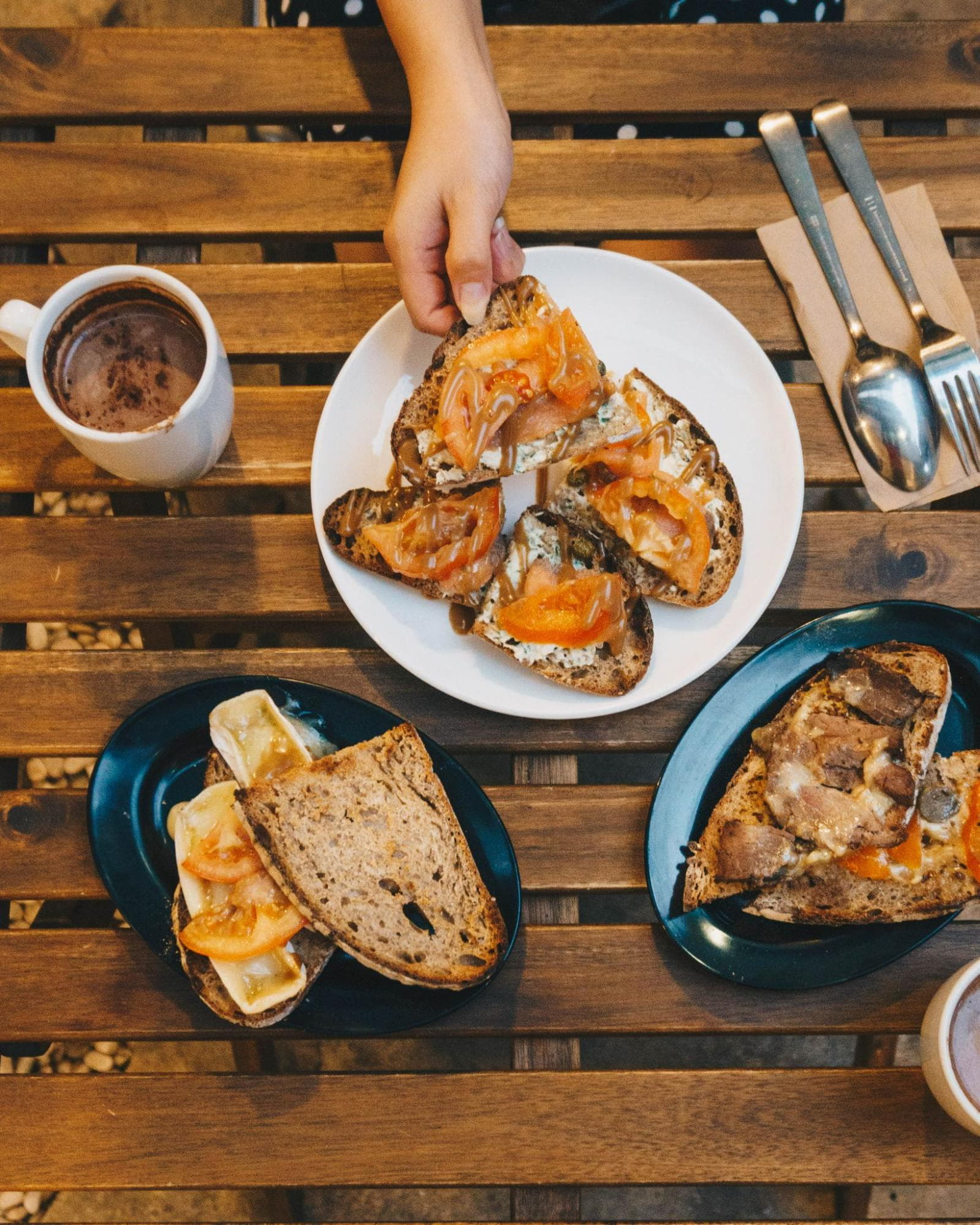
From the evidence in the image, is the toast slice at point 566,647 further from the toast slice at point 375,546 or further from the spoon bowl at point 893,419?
the spoon bowl at point 893,419

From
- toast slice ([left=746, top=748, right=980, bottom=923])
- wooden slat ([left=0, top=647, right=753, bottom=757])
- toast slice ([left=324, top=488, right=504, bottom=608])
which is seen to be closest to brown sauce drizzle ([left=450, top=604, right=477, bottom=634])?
toast slice ([left=324, top=488, right=504, bottom=608])

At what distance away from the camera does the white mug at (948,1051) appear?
62.5 inches

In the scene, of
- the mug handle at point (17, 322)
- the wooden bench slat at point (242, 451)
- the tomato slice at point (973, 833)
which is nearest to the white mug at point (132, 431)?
the mug handle at point (17, 322)

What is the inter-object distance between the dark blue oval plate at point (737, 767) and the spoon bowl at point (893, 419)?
0.93 feet

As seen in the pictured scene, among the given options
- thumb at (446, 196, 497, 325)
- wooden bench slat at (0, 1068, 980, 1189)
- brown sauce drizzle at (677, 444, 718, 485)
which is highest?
thumb at (446, 196, 497, 325)

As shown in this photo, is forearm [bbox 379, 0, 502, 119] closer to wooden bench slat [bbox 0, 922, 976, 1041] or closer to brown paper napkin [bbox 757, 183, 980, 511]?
brown paper napkin [bbox 757, 183, 980, 511]

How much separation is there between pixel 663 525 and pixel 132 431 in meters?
0.95

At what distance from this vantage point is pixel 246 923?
1.61 metres

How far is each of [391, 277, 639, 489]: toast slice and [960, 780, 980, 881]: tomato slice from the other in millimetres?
927

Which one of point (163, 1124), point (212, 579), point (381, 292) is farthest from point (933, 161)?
point (163, 1124)

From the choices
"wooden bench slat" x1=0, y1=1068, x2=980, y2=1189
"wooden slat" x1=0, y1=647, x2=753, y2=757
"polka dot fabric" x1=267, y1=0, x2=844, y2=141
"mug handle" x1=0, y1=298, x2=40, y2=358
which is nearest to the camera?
"mug handle" x1=0, y1=298, x2=40, y2=358

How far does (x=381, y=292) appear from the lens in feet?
6.29

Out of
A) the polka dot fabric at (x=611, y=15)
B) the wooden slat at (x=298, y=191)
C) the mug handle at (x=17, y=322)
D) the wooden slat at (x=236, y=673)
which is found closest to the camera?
the mug handle at (x=17, y=322)

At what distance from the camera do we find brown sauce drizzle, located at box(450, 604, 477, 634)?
1.76m
